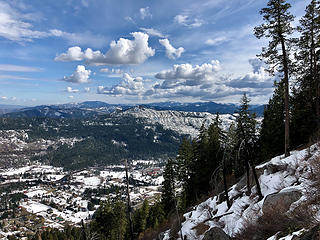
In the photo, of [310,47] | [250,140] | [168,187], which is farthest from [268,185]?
[168,187]

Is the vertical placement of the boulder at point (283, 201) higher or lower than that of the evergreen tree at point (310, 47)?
lower

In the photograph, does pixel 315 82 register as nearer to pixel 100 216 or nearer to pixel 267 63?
pixel 267 63

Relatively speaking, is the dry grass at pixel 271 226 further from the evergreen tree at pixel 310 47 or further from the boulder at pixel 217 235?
the evergreen tree at pixel 310 47

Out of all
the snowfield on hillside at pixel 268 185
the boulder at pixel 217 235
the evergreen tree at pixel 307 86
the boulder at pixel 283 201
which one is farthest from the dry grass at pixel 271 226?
the evergreen tree at pixel 307 86

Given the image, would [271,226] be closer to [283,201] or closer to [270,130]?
[283,201]

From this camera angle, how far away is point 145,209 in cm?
4762

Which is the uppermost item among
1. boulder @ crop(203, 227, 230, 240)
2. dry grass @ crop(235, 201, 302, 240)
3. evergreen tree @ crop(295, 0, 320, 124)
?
evergreen tree @ crop(295, 0, 320, 124)

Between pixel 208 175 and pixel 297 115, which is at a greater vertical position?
pixel 297 115

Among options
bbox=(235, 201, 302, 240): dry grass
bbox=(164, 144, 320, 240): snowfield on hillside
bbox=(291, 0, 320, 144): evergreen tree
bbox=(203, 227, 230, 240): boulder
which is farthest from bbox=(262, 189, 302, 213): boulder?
bbox=(291, 0, 320, 144): evergreen tree

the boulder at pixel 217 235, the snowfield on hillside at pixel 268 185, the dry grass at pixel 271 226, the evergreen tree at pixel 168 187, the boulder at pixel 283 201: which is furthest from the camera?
the evergreen tree at pixel 168 187

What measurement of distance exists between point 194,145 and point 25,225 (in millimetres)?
146560

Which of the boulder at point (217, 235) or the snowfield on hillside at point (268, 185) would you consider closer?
the boulder at point (217, 235)

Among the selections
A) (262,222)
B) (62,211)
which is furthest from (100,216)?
(62,211)

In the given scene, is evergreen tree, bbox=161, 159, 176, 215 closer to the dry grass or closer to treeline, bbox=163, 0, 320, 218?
treeline, bbox=163, 0, 320, 218
